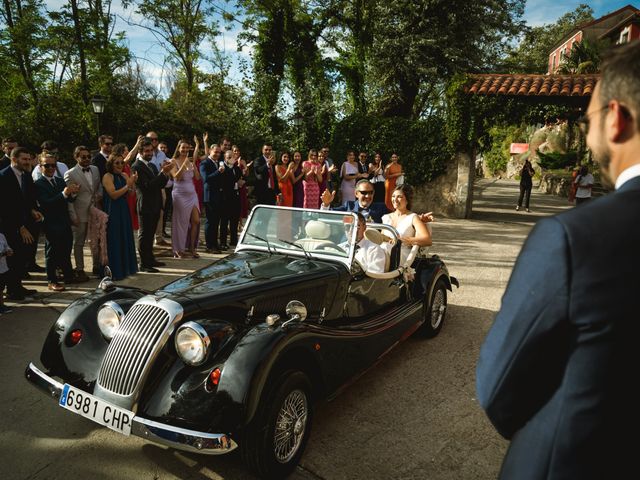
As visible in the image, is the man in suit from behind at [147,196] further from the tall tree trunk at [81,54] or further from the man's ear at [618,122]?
the tall tree trunk at [81,54]

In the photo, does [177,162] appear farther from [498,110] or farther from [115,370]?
[498,110]

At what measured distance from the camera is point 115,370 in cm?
280

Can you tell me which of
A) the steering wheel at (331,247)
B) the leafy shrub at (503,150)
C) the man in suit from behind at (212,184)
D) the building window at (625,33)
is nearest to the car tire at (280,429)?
the steering wheel at (331,247)

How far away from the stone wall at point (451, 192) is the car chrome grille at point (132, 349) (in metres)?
13.9

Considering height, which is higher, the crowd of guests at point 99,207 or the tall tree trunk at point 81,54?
the tall tree trunk at point 81,54

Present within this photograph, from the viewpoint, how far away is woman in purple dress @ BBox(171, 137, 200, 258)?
8.10 metres

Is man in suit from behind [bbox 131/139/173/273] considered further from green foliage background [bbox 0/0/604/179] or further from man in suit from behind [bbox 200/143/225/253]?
green foliage background [bbox 0/0/604/179]

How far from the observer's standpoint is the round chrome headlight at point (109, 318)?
10.4ft

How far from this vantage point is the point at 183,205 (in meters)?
8.21

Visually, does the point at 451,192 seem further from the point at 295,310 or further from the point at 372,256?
the point at 295,310

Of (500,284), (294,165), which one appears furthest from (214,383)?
(294,165)

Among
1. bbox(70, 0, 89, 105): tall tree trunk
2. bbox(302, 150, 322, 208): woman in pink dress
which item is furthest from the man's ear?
bbox(70, 0, 89, 105): tall tree trunk

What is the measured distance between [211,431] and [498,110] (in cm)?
1504

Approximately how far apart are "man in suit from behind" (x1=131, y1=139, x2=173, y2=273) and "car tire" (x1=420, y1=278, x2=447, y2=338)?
4.79 metres
